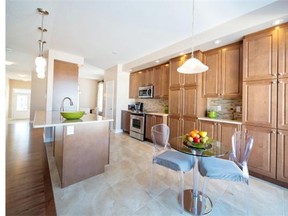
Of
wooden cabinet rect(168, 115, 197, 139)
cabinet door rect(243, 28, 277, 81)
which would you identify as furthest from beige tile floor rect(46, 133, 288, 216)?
cabinet door rect(243, 28, 277, 81)

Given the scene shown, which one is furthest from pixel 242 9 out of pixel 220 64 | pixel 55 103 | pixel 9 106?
pixel 9 106

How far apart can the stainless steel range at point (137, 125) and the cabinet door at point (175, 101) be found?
108 centimetres

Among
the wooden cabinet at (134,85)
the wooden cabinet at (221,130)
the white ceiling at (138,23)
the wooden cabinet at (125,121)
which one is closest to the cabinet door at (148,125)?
the wooden cabinet at (125,121)

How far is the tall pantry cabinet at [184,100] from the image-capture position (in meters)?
3.38

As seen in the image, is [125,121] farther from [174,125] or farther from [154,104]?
[174,125]

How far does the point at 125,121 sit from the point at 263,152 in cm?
412

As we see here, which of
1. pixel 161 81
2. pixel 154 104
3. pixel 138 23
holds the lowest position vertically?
pixel 154 104

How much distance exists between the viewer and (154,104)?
17.3 feet

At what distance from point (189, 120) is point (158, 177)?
168 centimetres

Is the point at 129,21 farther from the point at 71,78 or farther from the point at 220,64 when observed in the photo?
the point at 71,78

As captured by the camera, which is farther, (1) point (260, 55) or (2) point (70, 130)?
(1) point (260, 55)

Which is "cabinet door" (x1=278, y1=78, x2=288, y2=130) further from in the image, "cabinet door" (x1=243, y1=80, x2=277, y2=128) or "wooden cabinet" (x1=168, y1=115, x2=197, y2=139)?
"wooden cabinet" (x1=168, y1=115, x2=197, y2=139)

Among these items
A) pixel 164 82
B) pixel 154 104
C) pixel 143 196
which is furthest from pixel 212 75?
pixel 143 196

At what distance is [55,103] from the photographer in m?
4.37
